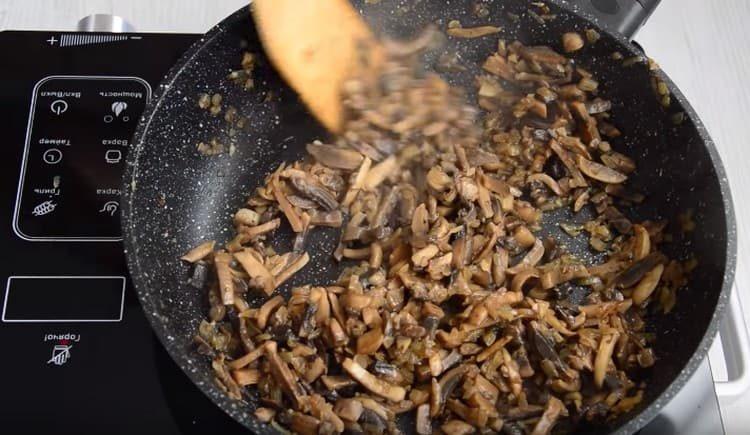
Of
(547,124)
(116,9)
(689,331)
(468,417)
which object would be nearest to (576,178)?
(547,124)

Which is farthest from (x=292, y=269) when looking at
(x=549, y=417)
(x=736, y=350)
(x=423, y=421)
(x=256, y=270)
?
(x=736, y=350)

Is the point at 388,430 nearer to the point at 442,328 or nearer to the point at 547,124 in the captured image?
the point at 442,328

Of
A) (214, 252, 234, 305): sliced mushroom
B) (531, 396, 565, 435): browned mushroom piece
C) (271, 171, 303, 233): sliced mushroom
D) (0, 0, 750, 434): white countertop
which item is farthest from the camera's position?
(0, 0, 750, 434): white countertop

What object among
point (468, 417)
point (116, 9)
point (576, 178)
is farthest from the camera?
point (116, 9)

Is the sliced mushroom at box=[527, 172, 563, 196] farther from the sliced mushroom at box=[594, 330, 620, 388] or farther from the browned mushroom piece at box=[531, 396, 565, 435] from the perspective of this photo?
the browned mushroom piece at box=[531, 396, 565, 435]

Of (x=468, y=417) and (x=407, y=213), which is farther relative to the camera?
(x=407, y=213)

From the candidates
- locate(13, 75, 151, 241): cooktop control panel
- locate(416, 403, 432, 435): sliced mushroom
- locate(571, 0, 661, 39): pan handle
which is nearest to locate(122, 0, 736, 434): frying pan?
locate(571, 0, 661, 39): pan handle
